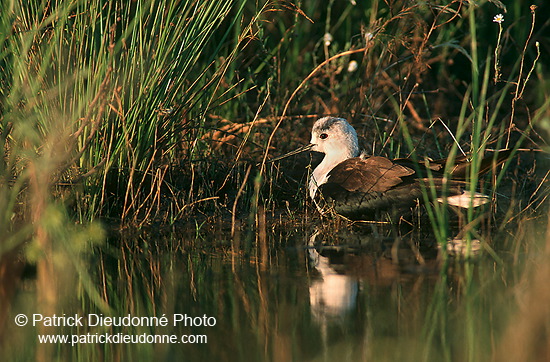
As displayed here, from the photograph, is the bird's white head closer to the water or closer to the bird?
the bird

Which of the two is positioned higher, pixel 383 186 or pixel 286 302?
pixel 383 186

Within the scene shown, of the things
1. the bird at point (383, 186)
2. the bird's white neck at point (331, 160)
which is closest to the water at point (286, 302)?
the bird at point (383, 186)

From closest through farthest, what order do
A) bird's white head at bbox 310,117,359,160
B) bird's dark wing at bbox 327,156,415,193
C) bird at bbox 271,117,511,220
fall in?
bird at bbox 271,117,511,220 < bird's dark wing at bbox 327,156,415,193 < bird's white head at bbox 310,117,359,160

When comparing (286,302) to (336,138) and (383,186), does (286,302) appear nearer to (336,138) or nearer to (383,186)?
(383,186)

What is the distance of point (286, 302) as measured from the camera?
3486 mm

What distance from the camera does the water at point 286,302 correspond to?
2980mm

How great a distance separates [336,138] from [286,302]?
2415 millimetres

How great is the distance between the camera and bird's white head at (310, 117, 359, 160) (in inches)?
225

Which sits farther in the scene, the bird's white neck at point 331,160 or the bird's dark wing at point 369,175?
the bird's white neck at point 331,160

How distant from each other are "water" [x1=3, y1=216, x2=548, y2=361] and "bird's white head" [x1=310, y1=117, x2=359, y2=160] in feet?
4.01

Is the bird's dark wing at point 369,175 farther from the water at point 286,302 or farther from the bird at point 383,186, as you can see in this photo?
the water at point 286,302

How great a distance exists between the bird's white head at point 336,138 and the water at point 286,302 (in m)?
1.22

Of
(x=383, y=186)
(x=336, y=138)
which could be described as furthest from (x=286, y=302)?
(x=336, y=138)

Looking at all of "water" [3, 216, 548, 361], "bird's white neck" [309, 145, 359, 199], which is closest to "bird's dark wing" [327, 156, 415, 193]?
"bird's white neck" [309, 145, 359, 199]
